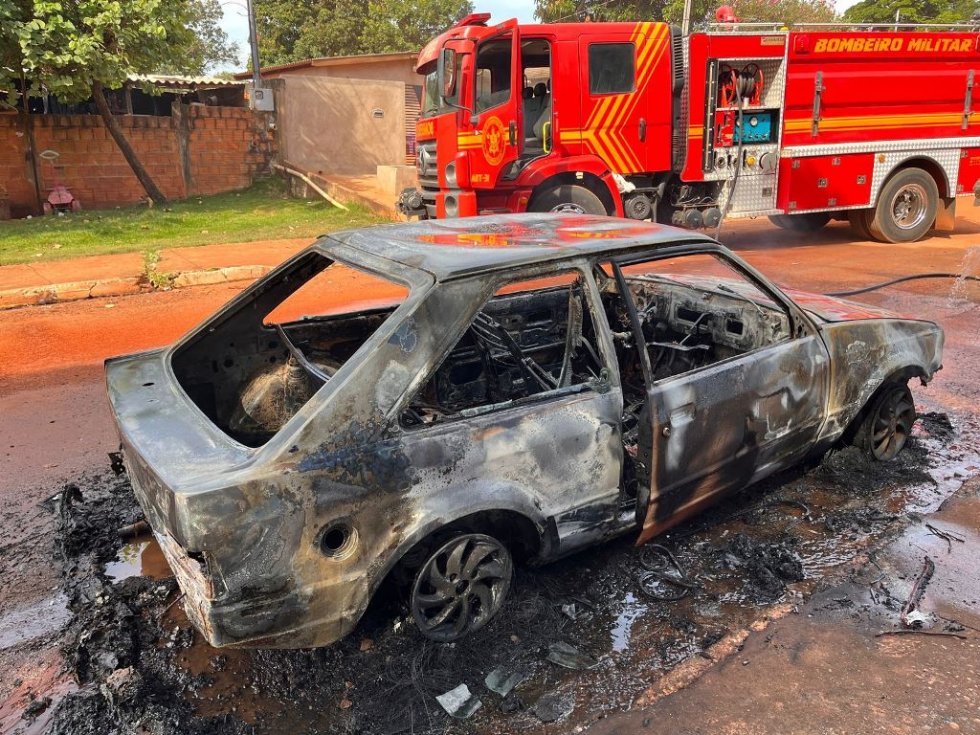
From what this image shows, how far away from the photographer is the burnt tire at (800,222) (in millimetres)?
12711

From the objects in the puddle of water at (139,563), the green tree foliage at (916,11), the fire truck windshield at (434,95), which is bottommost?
the puddle of water at (139,563)

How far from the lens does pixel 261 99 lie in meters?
18.7

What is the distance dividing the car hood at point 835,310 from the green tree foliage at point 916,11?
30062 millimetres

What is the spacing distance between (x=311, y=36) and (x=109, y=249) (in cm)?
2479

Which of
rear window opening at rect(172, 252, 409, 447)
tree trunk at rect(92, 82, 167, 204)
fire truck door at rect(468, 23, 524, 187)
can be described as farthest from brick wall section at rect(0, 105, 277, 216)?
rear window opening at rect(172, 252, 409, 447)

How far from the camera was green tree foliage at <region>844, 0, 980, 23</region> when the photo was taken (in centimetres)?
2853

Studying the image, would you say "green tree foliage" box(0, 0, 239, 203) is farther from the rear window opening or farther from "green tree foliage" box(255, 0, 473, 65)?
"green tree foliage" box(255, 0, 473, 65)

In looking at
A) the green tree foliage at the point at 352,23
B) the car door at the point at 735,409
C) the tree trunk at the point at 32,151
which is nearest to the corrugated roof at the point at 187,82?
the tree trunk at the point at 32,151

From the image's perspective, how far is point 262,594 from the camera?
2.32m

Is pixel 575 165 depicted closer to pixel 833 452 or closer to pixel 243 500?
pixel 833 452

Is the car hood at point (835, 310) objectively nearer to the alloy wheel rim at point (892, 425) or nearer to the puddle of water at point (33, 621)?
the alloy wheel rim at point (892, 425)

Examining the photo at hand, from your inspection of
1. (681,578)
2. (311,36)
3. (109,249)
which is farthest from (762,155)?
(311,36)

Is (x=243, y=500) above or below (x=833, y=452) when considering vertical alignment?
above

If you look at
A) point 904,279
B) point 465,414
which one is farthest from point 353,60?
point 465,414
